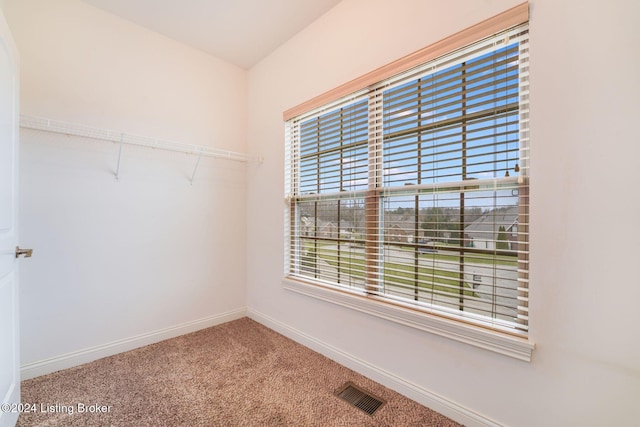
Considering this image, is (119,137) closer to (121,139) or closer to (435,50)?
(121,139)

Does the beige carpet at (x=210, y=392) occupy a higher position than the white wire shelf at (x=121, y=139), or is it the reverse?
the white wire shelf at (x=121, y=139)

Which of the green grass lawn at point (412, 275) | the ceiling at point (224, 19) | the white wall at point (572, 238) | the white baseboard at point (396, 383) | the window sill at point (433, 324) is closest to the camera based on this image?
the white wall at point (572, 238)

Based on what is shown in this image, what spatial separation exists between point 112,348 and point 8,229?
135cm

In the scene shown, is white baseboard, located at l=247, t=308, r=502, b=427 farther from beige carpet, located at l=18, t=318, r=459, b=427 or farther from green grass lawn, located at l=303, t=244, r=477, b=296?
green grass lawn, located at l=303, t=244, r=477, b=296

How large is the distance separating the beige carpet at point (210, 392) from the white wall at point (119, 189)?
361 millimetres

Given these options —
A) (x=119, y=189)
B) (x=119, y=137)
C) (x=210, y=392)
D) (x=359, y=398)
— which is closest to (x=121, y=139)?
(x=119, y=137)

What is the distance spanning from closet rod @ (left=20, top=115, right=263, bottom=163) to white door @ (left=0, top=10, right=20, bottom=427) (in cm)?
45

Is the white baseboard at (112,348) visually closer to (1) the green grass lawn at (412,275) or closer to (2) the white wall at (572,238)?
(1) the green grass lawn at (412,275)

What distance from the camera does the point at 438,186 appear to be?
1.64 meters

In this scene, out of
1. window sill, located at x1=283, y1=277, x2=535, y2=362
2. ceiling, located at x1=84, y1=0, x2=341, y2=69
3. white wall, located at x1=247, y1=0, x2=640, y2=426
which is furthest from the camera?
ceiling, located at x1=84, y1=0, x2=341, y2=69

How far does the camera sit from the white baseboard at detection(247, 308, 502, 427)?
149cm

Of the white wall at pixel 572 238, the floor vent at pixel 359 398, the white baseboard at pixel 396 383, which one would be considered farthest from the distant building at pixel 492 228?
the floor vent at pixel 359 398

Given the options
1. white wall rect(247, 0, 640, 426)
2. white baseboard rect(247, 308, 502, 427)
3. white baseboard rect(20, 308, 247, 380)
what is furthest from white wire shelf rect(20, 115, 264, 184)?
white wall rect(247, 0, 640, 426)

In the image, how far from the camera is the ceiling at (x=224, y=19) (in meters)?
2.17
